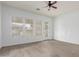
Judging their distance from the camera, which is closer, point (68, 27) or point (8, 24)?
point (8, 24)

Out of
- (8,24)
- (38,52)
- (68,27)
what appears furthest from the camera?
(68,27)

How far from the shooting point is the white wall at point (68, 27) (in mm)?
7185

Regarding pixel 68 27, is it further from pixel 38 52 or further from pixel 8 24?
pixel 8 24

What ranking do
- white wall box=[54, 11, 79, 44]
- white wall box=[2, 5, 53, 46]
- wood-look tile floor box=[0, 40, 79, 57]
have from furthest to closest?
white wall box=[54, 11, 79, 44] < white wall box=[2, 5, 53, 46] < wood-look tile floor box=[0, 40, 79, 57]

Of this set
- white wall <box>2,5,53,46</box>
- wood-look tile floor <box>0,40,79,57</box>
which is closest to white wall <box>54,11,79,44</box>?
wood-look tile floor <box>0,40,79,57</box>

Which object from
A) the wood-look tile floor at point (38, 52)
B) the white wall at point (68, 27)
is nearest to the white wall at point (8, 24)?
the wood-look tile floor at point (38, 52)

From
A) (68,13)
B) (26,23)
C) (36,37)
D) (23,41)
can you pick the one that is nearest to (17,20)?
(26,23)

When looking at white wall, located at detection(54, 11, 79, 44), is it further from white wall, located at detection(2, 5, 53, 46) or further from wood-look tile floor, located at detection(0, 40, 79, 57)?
white wall, located at detection(2, 5, 53, 46)

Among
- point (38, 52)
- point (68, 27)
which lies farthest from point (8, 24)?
point (68, 27)

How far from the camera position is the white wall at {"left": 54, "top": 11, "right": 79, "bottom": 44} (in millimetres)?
7185

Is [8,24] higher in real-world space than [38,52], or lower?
higher

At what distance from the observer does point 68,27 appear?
7.90 m

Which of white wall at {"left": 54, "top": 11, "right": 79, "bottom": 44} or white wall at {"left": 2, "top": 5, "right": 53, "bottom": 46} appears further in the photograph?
Answer: white wall at {"left": 54, "top": 11, "right": 79, "bottom": 44}

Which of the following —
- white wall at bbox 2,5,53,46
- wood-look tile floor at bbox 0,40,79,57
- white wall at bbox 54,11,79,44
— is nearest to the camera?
wood-look tile floor at bbox 0,40,79,57
